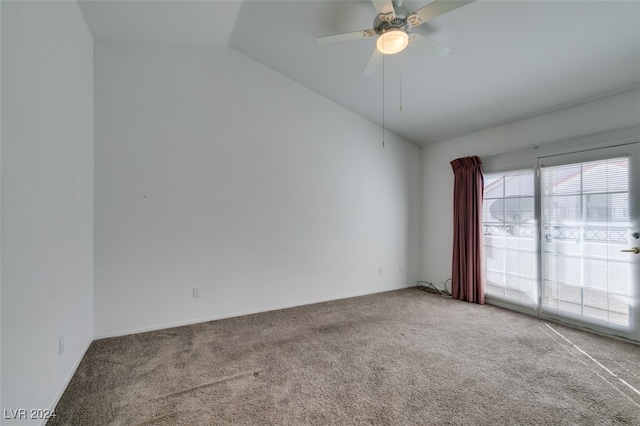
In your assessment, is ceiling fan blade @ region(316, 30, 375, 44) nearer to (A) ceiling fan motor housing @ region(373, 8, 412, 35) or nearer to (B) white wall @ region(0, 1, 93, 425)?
(A) ceiling fan motor housing @ region(373, 8, 412, 35)

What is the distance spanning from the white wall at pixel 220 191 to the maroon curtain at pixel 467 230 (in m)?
1.15

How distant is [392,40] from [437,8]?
0.32 meters

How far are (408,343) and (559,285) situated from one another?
6.84ft

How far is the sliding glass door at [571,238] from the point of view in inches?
103

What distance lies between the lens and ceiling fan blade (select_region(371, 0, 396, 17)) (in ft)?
5.41

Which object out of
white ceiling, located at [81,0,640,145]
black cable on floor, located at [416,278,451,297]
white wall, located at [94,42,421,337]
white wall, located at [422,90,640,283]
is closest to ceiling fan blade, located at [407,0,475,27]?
white ceiling, located at [81,0,640,145]

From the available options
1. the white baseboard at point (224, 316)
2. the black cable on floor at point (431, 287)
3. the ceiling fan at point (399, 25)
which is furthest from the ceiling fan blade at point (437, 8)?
the black cable on floor at point (431, 287)

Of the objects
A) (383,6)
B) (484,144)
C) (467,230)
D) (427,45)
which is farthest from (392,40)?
(467,230)

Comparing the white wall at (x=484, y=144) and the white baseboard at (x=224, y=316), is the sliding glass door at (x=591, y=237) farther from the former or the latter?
the white baseboard at (x=224, y=316)

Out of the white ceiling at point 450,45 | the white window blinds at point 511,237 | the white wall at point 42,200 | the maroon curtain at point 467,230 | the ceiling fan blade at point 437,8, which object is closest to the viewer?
the white wall at point 42,200

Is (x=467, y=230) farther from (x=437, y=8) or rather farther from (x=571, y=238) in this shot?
(x=437, y=8)

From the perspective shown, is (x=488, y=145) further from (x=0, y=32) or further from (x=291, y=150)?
(x=0, y=32)

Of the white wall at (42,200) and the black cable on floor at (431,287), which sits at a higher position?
the white wall at (42,200)

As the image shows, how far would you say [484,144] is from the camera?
149 inches
